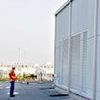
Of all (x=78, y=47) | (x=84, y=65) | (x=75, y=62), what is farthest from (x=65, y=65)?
(x=84, y=65)

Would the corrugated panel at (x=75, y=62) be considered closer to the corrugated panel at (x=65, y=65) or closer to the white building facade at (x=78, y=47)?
the white building facade at (x=78, y=47)

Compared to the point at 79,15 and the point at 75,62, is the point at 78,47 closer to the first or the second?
the point at 75,62

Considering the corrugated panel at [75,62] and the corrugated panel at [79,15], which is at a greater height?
the corrugated panel at [79,15]

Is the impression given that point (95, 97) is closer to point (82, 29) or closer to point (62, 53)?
point (82, 29)

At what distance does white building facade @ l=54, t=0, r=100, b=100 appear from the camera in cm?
2069

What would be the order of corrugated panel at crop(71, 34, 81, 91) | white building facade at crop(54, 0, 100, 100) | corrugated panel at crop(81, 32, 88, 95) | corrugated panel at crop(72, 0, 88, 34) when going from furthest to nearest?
1. corrugated panel at crop(71, 34, 81, 91)
2. corrugated panel at crop(72, 0, 88, 34)
3. corrugated panel at crop(81, 32, 88, 95)
4. white building facade at crop(54, 0, 100, 100)

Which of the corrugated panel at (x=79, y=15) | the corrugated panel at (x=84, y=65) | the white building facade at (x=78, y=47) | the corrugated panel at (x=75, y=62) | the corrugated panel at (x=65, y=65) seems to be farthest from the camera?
the corrugated panel at (x=65, y=65)

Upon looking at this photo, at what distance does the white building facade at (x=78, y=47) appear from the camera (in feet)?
67.9

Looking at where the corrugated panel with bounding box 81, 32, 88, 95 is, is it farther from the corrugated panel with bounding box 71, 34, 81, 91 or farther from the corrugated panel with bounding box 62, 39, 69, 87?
the corrugated panel with bounding box 62, 39, 69, 87

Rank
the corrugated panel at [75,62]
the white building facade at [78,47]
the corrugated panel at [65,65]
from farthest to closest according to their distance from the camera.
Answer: the corrugated panel at [65,65]
the corrugated panel at [75,62]
the white building facade at [78,47]

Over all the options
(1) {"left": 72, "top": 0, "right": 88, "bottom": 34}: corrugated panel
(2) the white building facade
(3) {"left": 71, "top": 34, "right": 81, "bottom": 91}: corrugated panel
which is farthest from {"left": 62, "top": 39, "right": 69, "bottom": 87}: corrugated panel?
(1) {"left": 72, "top": 0, "right": 88, "bottom": 34}: corrugated panel

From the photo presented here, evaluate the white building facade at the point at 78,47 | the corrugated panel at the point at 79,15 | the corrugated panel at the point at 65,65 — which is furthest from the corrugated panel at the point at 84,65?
the corrugated panel at the point at 65,65

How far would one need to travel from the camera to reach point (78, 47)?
1013 inches

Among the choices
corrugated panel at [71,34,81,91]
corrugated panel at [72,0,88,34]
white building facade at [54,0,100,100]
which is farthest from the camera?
corrugated panel at [71,34,81,91]
